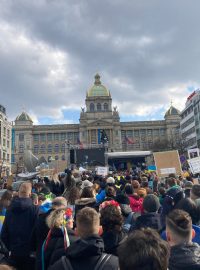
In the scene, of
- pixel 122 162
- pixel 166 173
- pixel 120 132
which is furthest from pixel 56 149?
pixel 166 173

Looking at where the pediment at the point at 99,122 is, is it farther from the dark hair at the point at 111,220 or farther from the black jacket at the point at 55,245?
the black jacket at the point at 55,245

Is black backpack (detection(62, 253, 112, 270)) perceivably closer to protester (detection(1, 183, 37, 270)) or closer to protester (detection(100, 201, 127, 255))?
protester (detection(100, 201, 127, 255))

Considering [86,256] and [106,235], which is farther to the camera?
[106,235]

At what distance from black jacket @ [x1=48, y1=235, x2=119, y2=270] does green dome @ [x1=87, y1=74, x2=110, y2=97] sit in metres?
115

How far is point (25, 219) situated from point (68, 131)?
358 feet

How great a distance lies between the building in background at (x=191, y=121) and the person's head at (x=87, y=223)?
248ft

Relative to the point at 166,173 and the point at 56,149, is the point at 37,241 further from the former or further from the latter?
the point at 56,149

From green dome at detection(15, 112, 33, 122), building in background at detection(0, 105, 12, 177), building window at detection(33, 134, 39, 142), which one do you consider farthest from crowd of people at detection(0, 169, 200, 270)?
green dome at detection(15, 112, 33, 122)

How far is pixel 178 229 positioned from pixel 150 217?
1952mm

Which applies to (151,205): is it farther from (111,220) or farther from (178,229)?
(178,229)

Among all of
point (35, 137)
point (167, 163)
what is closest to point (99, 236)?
point (167, 163)

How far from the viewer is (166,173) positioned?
57.0ft

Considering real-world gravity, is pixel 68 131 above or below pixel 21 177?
above

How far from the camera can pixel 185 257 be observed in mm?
2953
